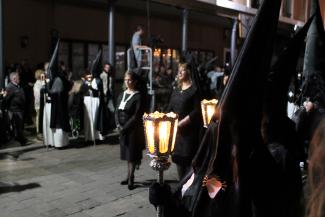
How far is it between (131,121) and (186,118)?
3.84ft

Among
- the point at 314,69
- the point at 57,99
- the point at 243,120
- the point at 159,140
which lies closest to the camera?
the point at 243,120

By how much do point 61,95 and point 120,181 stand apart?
11.3 feet

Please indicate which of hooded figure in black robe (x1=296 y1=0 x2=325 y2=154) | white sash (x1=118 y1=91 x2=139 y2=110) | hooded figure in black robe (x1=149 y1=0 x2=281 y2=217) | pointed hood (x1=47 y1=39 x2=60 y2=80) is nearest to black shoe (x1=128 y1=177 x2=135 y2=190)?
white sash (x1=118 y1=91 x2=139 y2=110)

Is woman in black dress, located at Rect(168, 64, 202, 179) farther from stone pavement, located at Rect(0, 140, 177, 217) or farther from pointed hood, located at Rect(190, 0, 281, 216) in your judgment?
pointed hood, located at Rect(190, 0, 281, 216)

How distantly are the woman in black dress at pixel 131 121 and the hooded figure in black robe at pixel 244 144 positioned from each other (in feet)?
14.6

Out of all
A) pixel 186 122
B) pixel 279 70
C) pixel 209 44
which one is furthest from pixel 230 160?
pixel 209 44

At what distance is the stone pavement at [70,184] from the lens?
6.20 meters

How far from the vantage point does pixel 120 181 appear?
25.3 ft

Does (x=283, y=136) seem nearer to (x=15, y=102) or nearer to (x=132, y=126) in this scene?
(x=132, y=126)

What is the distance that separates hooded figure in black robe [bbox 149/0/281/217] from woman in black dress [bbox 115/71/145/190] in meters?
4.46

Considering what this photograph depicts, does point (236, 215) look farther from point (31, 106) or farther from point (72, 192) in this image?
point (31, 106)

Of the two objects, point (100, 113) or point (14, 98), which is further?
point (100, 113)

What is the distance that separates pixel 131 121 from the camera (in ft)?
22.6

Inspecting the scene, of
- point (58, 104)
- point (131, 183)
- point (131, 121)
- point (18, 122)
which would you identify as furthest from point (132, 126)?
point (18, 122)
